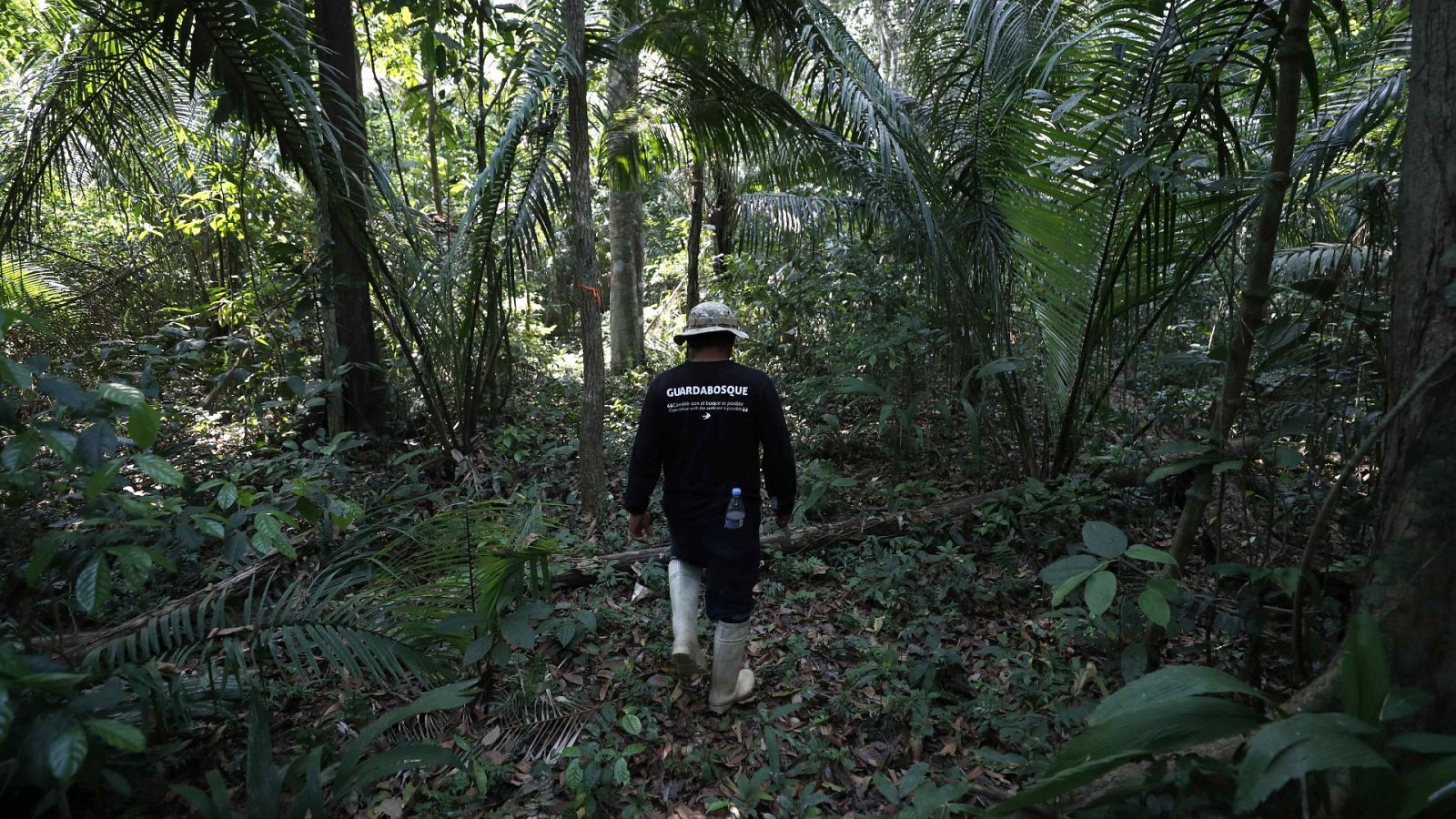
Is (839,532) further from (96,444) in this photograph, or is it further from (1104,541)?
(96,444)

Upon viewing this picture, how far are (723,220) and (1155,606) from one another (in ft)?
30.0

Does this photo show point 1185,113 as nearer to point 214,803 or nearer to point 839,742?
point 839,742

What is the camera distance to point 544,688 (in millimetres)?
3396

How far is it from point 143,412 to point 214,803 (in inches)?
48.2

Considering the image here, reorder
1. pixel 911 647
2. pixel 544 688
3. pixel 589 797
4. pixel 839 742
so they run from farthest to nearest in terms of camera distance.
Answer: pixel 911 647, pixel 544 688, pixel 839 742, pixel 589 797

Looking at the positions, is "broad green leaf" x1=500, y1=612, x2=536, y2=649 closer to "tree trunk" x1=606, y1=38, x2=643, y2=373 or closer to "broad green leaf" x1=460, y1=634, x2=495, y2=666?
"broad green leaf" x1=460, y1=634, x2=495, y2=666

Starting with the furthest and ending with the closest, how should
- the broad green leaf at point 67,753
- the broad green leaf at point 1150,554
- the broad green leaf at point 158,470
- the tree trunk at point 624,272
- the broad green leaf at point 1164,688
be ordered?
the tree trunk at point 624,272 < the broad green leaf at point 1150,554 < the broad green leaf at point 158,470 < the broad green leaf at point 1164,688 < the broad green leaf at point 67,753

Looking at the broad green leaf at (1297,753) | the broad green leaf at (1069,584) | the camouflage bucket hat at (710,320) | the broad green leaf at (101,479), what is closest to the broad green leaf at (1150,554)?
the broad green leaf at (1069,584)

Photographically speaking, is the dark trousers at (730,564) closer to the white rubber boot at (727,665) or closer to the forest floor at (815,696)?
the white rubber boot at (727,665)

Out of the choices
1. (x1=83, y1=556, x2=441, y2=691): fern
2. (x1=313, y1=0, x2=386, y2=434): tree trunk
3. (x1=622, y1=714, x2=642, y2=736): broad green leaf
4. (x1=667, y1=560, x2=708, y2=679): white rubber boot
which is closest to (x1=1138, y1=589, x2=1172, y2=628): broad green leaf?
(x1=667, y1=560, x2=708, y2=679): white rubber boot

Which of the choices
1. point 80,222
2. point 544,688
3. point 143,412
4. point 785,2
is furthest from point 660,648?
point 80,222

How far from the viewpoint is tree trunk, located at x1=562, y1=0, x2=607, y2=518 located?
4.86 metres

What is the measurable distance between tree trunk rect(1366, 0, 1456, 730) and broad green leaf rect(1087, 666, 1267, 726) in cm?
48

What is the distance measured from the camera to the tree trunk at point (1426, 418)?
1960 millimetres
